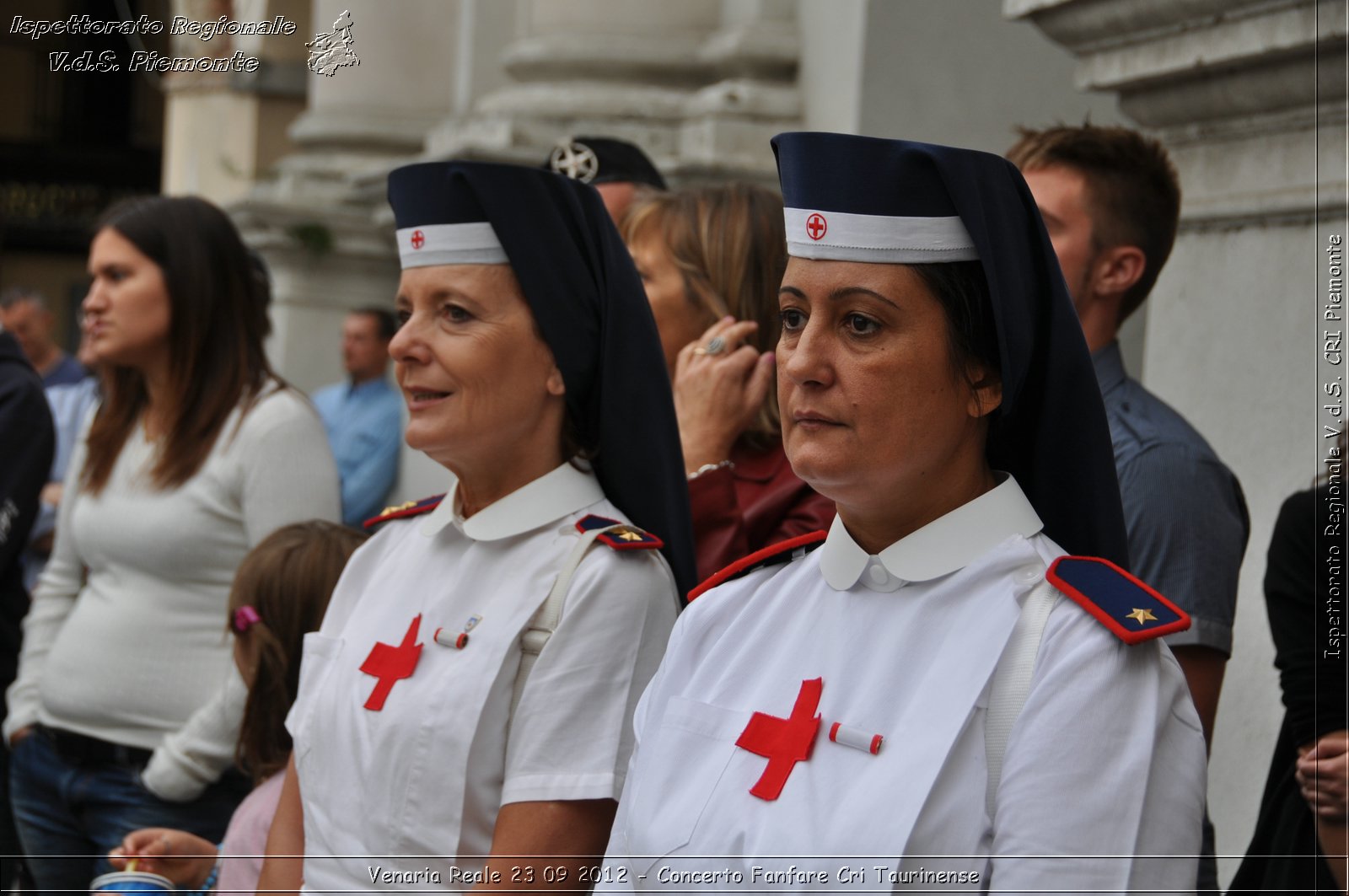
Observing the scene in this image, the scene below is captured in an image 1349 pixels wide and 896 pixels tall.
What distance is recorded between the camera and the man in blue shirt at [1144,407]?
9.10 ft

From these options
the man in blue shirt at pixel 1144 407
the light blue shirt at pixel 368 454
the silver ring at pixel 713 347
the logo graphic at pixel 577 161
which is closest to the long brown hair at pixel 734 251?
the silver ring at pixel 713 347

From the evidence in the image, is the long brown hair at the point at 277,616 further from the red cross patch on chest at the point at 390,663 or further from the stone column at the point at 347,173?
the stone column at the point at 347,173

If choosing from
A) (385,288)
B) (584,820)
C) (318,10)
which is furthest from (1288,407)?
(318,10)

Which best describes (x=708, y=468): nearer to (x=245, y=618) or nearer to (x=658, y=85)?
(x=245, y=618)

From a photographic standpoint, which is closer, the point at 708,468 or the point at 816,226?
the point at 816,226

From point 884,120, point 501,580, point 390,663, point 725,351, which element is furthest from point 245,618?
point 884,120

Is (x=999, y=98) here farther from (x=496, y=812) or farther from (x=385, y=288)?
(x=385, y=288)

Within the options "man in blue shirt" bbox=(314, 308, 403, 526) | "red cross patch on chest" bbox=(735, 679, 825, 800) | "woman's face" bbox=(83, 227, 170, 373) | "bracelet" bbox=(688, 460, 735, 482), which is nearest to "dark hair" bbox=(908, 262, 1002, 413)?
"red cross patch on chest" bbox=(735, 679, 825, 800)

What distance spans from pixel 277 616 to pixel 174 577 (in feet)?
2.03

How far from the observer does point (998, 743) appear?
182cm

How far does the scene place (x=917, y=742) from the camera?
6.00 feet

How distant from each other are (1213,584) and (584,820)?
1164 mm

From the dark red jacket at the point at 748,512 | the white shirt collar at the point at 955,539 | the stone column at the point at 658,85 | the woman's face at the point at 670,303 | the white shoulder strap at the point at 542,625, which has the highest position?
the stone column at the point at 658,85

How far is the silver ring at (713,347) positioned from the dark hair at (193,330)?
4.29 ft
